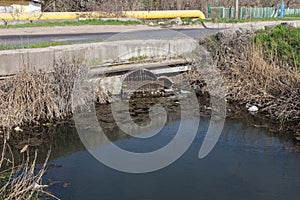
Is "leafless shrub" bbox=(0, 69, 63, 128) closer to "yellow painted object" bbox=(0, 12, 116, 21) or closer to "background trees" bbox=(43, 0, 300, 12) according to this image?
"yellow painted object" bbox=(0, 12, 116, 21)

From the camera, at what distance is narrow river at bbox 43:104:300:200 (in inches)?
203

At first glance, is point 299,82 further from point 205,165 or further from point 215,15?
point 215,15

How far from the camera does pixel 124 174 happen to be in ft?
18.8

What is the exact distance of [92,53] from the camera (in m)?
8.99

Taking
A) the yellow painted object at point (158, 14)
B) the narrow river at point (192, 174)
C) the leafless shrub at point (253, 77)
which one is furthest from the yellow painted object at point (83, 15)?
the narrow river at point (192, 174)

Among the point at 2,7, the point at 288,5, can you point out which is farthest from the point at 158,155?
the point at 288,5

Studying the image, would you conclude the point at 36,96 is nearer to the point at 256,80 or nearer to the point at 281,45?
the point at 256,80

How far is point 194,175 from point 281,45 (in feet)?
18.1

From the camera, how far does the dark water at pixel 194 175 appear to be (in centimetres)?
514

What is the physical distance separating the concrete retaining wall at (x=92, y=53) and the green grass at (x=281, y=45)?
187 cm

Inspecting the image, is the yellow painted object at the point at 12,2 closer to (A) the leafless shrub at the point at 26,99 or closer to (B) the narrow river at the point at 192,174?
(A) the leafless shrub at the point at 26,99

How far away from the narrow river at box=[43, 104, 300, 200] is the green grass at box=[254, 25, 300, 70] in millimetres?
2888

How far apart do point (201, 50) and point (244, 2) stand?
71.3 ft

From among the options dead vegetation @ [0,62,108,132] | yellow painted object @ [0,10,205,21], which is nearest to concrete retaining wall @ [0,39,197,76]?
dead vegetation @ [0,62,108,132]
